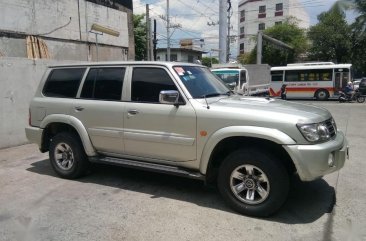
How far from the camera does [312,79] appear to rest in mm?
26875

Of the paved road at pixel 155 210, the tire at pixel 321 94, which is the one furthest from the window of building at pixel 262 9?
the paved road at pixel 155 210

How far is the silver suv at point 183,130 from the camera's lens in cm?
448

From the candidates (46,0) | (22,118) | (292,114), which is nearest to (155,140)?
(292,114)

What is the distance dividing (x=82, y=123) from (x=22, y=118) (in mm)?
4100

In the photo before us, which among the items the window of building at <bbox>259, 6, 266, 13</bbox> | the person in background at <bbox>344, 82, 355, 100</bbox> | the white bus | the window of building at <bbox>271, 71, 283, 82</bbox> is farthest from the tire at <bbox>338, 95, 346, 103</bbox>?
the window of building at <bbox>259, 6, 266, 13</bbox>

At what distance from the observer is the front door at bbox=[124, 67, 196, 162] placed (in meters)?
5.06

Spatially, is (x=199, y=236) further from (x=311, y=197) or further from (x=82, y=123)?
→ (x=82, y=123)

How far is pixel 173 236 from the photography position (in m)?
4.20

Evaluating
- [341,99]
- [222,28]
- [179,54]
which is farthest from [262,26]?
[341,99]

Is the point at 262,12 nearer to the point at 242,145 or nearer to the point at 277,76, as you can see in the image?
the point at 277,76

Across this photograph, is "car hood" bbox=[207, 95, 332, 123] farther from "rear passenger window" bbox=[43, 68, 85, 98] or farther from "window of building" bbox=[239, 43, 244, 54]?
"window of building" bbox=[239, 43, 244, 54]

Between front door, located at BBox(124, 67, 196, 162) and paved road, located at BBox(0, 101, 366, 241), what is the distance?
0.65 metres

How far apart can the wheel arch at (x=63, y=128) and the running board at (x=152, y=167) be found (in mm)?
255

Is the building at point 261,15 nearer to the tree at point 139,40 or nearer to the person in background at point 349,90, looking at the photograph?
the tree at point 139,40
